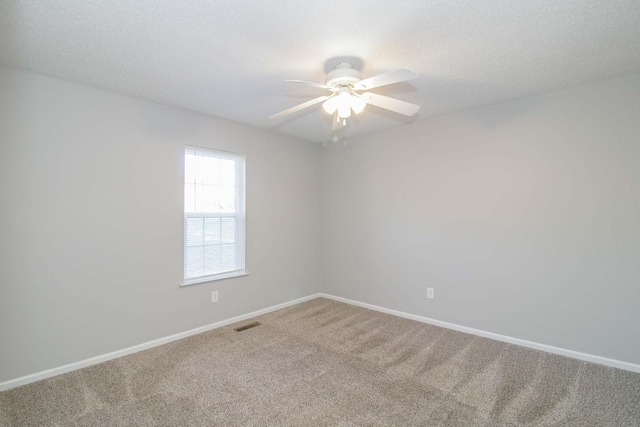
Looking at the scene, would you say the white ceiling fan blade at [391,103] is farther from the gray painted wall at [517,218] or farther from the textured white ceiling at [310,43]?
the gray painted wall at [517,218]

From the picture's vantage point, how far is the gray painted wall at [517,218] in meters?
2.56

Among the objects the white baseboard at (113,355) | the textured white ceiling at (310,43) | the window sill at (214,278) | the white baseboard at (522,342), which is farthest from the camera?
the window sill at (214,278)

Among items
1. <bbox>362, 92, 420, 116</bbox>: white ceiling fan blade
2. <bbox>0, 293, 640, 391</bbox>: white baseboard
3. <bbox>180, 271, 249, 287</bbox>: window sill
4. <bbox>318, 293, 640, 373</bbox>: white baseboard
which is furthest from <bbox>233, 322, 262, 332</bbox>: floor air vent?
<bbox>362, 92, 420, 116</bbox>: white ceiling fan blade

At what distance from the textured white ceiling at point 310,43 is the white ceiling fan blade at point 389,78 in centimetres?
28

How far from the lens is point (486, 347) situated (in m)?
2.96

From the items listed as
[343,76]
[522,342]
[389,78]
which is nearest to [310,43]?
[343,76]

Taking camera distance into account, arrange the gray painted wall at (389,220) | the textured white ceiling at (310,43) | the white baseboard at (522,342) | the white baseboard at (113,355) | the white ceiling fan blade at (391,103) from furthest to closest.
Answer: the white baseboard at (522,342) < the gray painted wall at (389,220) < the white baseboard at (113,355) < the white ceiling fan blade at (391,103) < the textured white ceiling at (310,43)

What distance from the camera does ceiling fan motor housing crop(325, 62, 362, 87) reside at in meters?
2.11

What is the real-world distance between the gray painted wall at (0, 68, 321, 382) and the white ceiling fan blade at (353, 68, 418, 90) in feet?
7.02

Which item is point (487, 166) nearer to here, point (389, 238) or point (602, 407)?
point (389, 238)

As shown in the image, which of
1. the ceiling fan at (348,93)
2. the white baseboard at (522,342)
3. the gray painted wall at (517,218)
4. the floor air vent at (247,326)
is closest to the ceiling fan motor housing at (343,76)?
the ceiling fan at (348,93)


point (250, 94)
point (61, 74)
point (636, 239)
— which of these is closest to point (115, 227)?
point (61, 74)

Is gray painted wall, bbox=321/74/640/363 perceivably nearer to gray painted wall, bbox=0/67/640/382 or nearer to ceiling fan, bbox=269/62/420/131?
gray painted wall, bbox=0/67/640/382

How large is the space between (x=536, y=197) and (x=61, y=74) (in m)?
4.33
